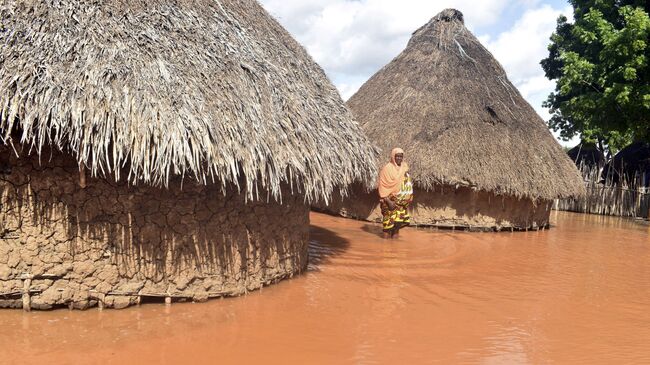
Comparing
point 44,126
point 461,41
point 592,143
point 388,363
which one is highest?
point 461,41

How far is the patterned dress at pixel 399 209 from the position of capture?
7941 millimetres

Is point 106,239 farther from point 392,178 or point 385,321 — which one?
point 392,178

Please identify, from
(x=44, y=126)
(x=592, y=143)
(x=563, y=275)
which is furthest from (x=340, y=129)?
(x=592, y=143)

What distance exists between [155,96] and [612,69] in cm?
1213

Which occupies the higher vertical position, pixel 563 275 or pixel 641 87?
pixel 641 87

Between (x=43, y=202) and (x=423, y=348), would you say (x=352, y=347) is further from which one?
(x=43, y=202)

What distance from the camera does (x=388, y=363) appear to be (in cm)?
368

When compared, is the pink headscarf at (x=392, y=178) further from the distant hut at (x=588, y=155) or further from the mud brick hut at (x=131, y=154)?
the distant hut at (x=588, y=155)

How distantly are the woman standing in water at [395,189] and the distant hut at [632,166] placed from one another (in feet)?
30.5

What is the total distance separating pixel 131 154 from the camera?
13.0 ft

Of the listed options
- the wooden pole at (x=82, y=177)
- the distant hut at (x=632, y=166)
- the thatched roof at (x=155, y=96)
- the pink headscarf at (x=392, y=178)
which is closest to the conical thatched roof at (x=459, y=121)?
the pink headscarf at (x=392, y=178)

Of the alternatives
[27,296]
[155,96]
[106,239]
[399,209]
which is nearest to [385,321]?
[106,239]

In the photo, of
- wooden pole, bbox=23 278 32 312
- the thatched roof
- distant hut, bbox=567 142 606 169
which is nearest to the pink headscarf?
the thatched roof

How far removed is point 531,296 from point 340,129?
272 cm
